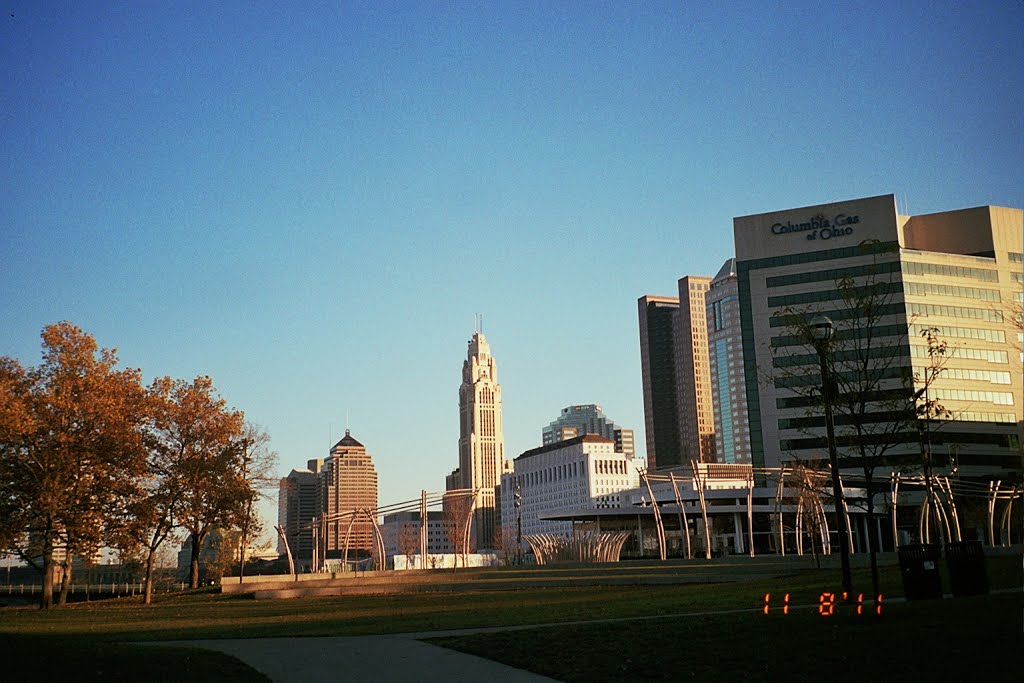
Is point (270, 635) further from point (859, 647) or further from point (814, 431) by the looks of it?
point (814, 431)

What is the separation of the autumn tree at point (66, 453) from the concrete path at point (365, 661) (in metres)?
31.5

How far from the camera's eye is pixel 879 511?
120 m

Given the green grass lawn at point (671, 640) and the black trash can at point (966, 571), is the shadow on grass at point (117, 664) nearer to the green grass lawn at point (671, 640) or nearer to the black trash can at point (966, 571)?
the green grass lawn at point (671, 640)

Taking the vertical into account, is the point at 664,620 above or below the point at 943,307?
below

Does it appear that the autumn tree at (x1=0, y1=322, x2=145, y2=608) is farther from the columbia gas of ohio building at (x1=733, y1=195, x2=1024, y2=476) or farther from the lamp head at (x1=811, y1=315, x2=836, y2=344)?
the columbia gas of ohio building at (x1=733, y1=195, x2=1024, y2=476)

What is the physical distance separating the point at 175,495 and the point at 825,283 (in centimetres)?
10144

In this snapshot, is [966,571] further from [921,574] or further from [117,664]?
[117,664]

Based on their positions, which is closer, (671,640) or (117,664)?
(117,664)

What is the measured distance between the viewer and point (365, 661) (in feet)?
61.9

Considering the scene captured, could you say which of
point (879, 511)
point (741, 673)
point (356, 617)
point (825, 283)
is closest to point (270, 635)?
point (356, 617)

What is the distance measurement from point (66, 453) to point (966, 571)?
4506cm

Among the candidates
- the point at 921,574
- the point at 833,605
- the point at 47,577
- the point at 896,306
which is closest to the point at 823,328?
the point at 921,574

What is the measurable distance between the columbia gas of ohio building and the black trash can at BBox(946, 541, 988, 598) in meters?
108

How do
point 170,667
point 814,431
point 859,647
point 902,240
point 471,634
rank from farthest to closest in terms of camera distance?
point 902,240 → point 814,431 → point 471,634 → point 170,667 → point 859,647
